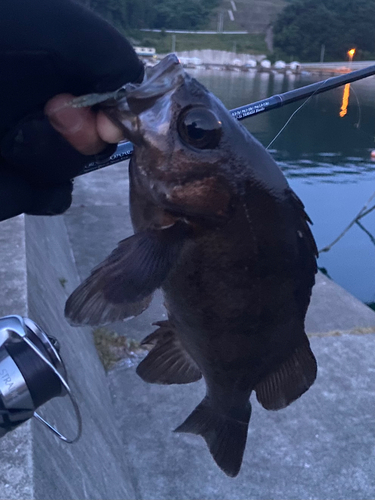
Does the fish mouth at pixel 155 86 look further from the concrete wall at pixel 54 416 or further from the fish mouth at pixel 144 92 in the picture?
the concrete wall at pixel 54 416

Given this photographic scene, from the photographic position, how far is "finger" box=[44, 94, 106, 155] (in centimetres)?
142

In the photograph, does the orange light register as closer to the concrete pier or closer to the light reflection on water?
the concrete pier

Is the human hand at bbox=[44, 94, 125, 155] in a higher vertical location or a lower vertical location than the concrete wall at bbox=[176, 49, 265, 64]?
higher

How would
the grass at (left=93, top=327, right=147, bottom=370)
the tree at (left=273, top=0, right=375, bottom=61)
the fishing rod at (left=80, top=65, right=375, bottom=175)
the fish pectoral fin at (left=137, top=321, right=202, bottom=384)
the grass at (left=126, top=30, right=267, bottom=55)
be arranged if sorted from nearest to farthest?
the fish pectoral fin at (left=137, top=321, right=202, bottom=384), the fishing rod at (left=80, top=65, right=375, bottom=175), the grass at (left=93, top=327, right=147, bottom=370), the tree at (left=273, top=0, right=375, bottom=61), the grass at (left=126, top=30, right=267, bottom=55)

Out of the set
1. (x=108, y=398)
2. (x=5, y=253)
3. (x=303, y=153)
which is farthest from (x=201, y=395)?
(x=303, y=153)

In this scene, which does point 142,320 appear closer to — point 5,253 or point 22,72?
point 5,253

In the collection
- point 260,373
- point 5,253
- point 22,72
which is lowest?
point 5,253

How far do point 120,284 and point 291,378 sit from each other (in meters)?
0.74

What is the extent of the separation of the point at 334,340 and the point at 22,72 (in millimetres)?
3752

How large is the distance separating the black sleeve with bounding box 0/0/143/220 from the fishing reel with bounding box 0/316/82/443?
567 mm

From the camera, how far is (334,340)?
445 cm

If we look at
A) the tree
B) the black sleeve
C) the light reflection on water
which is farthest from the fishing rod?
the light reflection on water

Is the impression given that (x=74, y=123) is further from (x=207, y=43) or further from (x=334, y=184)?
(x=207, y=43)

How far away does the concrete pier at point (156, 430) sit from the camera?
2131 mm
